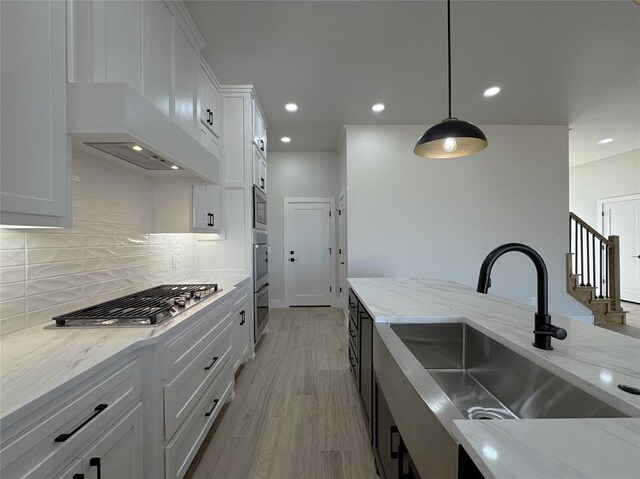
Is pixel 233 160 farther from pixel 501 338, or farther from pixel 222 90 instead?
pixel 501 338

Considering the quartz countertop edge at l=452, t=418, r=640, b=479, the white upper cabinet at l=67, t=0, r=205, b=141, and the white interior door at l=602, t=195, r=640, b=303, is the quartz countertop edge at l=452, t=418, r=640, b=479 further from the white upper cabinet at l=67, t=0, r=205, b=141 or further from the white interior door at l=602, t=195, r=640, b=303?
the white interior door at l=602, t=195, r=640, b=303

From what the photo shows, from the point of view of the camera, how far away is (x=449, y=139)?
1817mm

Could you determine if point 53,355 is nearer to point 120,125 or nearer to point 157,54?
point 120,125

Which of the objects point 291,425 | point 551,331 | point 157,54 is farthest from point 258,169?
point 551,331

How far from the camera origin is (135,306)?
1444 mm

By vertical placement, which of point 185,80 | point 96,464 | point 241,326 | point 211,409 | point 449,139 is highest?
point 185,80

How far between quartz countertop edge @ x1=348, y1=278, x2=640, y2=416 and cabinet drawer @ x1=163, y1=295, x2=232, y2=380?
934 mm

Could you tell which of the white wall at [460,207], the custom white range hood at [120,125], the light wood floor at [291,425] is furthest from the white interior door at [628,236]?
the custom white range hood at [120,125]

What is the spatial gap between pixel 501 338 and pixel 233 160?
2683 mm

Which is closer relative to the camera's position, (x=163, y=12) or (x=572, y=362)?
(x=572, y=362)

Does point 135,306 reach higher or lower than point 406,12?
lower

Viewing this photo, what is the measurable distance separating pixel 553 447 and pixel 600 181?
7484 millimetres

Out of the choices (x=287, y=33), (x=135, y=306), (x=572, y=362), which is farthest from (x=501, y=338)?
(x=287, y=33)

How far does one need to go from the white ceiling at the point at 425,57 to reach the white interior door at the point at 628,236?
219 cm
